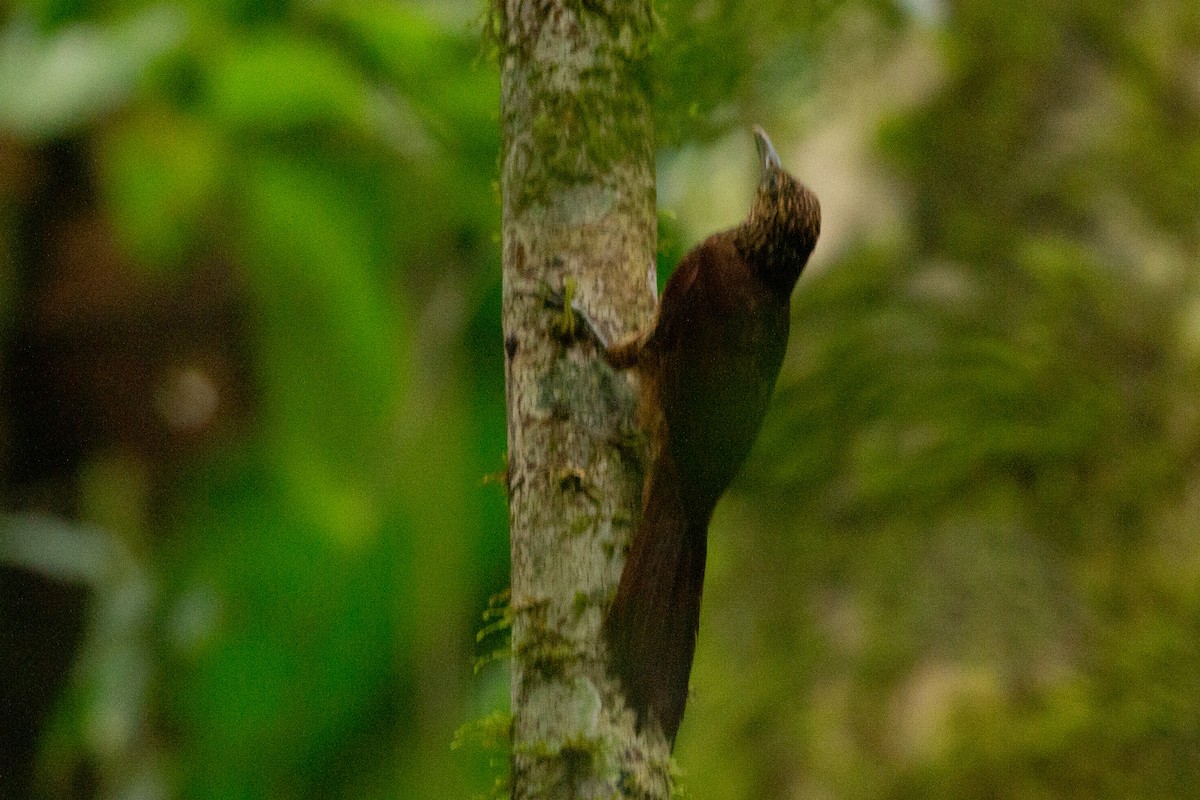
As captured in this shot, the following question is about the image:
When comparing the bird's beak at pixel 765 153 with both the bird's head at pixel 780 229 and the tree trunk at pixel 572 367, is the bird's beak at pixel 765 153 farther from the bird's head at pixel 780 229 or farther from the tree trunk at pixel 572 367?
the tree trunk at pixel 572 367

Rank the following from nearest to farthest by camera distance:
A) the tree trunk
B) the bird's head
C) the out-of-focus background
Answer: the tree trunk
the bird's head
the out-of-focus background

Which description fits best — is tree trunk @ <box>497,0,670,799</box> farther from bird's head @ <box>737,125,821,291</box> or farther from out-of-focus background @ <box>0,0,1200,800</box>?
out-of-focus background @ <box>0,0,1200,800</box>

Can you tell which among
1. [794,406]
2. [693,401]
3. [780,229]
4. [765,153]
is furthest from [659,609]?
[794,406]

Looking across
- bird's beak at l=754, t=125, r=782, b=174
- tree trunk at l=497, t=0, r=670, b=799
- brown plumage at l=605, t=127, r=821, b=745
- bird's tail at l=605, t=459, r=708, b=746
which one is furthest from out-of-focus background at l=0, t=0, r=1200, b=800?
bird's tail at l=605, t=459, r=708, b=746

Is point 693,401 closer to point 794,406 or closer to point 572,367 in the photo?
point 572,367

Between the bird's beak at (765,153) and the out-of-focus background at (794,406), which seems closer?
the bird's beak at (765,153)

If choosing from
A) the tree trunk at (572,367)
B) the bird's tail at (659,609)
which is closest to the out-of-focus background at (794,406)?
the tree trunk at (572,367)

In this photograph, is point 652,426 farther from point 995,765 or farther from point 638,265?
point 995,765
